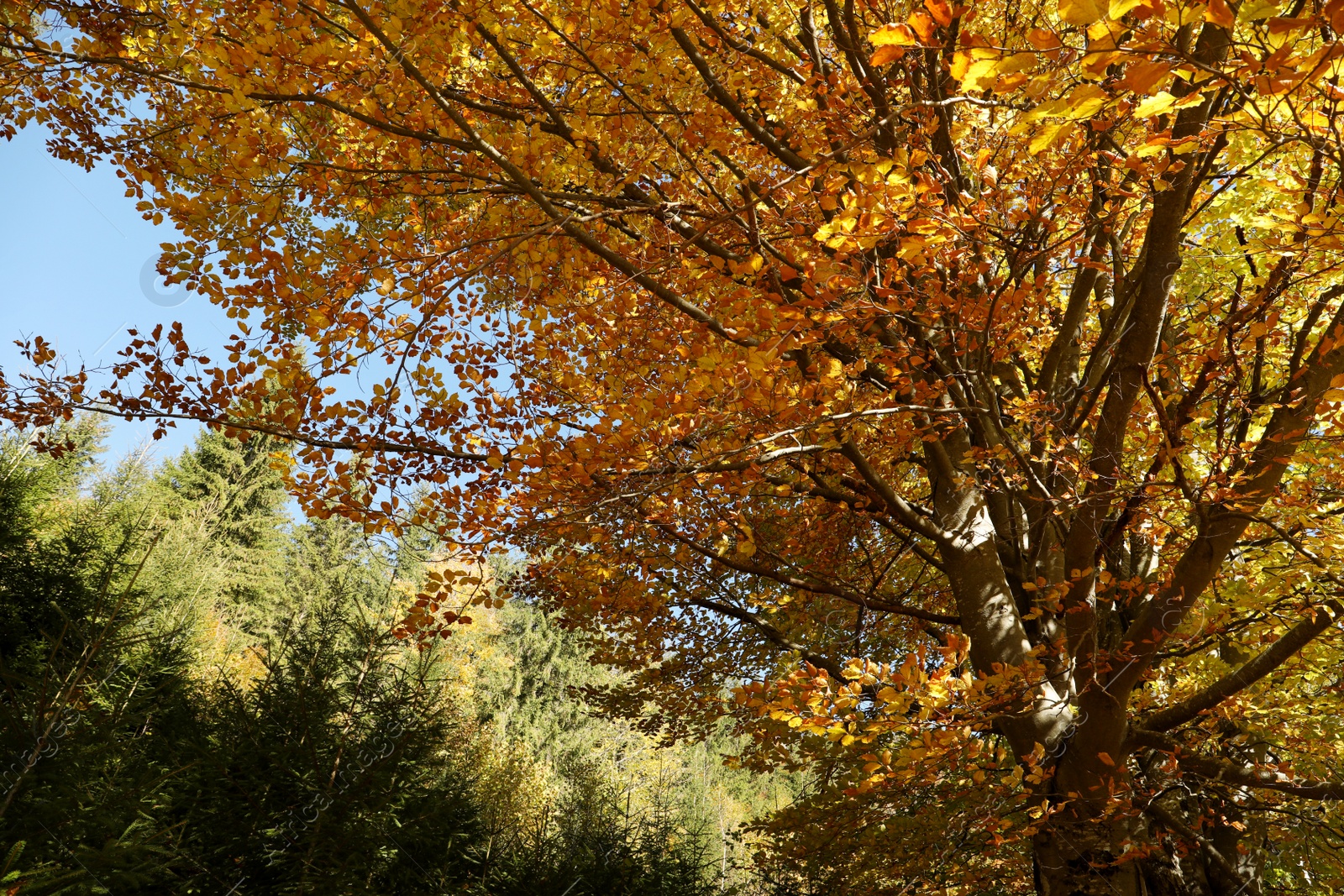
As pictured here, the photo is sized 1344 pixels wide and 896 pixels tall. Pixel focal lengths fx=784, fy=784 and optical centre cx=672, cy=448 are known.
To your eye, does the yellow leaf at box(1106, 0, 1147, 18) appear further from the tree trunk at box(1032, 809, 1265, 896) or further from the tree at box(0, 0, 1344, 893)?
the tree trunk at box(1032, 809, 1265, 896)

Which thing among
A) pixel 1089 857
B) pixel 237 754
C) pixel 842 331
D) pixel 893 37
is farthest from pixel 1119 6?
pixel 237 754

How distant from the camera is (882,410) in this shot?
3.36 m

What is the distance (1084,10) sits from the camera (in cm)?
138

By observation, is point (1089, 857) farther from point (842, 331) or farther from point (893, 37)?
point (893, 37)

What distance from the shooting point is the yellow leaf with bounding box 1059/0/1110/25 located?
1.37 metres

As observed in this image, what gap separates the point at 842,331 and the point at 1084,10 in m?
2.30

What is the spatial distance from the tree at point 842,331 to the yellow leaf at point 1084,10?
80 centimetres

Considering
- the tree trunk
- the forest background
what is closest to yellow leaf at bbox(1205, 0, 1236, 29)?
the forest background

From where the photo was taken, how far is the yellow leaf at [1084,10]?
1373 mm

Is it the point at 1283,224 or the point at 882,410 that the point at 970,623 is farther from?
the point at 1283,224

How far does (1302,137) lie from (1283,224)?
1.32ft

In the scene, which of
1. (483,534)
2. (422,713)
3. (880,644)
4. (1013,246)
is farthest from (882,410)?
(880,644)

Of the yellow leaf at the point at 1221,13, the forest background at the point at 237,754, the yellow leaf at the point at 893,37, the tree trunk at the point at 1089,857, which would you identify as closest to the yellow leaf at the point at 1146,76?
the yellow leaf at the point at 1221,13

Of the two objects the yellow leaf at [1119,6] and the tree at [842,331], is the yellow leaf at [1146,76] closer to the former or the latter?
the yellow leaf at [1119,6]
